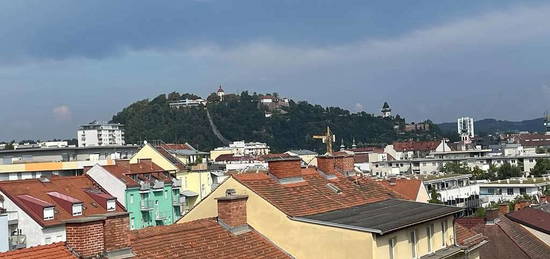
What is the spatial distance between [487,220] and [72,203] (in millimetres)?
34846

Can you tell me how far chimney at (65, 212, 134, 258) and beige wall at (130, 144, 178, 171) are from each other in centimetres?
7270

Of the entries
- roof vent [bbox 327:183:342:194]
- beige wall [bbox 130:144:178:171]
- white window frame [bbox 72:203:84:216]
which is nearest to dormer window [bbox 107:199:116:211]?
white window frame [bbox 72:203:84:216]

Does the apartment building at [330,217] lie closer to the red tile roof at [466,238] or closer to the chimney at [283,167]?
the chimney at [283,167]

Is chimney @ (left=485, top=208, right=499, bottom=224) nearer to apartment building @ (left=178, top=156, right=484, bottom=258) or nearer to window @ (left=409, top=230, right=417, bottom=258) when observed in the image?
apartment building @ (left=178, top=156, right=484, bottom=258)

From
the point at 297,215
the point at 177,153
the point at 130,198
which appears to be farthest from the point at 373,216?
the point at 177,153

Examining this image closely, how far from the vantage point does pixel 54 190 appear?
2354 inches

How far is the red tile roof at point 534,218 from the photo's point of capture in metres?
34.5

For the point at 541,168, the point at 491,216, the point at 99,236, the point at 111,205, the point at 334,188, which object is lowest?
the point at 541,168

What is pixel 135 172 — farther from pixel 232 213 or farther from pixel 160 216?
pixel 232 213

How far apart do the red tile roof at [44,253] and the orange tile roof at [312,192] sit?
760cm

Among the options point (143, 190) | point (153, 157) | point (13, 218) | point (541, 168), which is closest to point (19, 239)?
point (13, 218)

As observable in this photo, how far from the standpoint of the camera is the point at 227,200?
21172 millimetres

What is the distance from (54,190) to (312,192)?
1607 inches

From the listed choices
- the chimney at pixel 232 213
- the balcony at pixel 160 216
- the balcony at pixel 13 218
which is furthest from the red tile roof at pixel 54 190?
the chimney at pixel 232 213
